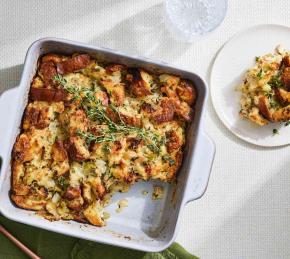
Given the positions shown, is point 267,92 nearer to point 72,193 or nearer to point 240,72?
point 240,72

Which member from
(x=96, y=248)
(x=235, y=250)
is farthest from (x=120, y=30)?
(x=235, y=250)

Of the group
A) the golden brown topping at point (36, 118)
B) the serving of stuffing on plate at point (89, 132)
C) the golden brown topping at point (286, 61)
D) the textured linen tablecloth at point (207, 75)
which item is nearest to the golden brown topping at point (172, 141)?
the serving of stuffing on plate at point (89, 132)

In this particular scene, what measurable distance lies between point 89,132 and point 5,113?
0.35 m

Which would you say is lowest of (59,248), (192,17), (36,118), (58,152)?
(59,248)

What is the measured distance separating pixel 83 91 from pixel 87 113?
0.09 metres

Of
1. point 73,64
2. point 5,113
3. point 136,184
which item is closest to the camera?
point 5,113

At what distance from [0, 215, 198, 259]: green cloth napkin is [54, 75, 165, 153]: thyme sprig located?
0.48 meters

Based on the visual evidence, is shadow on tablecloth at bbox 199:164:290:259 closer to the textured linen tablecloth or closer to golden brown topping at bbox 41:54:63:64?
the textured linen tablecloth

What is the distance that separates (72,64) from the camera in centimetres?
225

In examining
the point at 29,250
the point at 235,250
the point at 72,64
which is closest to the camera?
the point at 72,64

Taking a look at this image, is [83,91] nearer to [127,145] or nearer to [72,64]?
[72,64]

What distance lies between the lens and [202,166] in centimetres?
229

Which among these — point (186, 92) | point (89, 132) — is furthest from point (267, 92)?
point (89, 132)

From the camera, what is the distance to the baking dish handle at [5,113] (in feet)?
6.98
